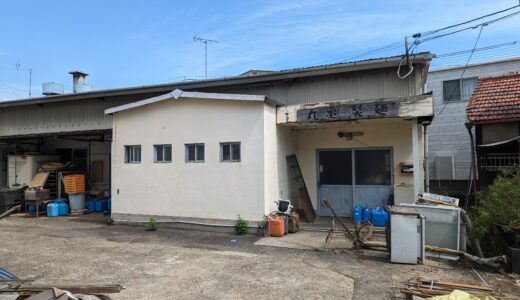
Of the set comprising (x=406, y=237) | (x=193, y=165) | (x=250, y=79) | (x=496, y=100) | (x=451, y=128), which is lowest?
(x=406, y=237)

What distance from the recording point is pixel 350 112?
9125mm

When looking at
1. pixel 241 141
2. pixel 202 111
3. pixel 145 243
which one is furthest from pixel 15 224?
pixel 241 141

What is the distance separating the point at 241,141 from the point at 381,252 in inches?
178

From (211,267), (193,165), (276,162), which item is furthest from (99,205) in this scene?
(211,267)

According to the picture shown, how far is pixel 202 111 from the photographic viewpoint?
10438mm

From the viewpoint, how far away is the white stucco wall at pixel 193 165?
31.7 feet

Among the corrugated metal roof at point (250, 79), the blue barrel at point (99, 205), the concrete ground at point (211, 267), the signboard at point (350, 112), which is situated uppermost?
the corrugated metal roof at point (250, 79)

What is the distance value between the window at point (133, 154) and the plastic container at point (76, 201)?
14.6 ft

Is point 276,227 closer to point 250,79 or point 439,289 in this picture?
point 439,289

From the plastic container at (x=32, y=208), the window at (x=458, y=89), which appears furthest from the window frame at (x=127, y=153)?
the window at (x=458, y=89)

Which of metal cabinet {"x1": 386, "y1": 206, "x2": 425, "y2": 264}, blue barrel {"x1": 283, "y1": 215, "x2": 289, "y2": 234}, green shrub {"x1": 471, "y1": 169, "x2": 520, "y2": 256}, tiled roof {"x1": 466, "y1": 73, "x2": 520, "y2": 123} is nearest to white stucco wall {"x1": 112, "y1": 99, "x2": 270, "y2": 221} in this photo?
blue barrel {"x1": 283, "y1": 215, "x2": 289, "y2": 234}

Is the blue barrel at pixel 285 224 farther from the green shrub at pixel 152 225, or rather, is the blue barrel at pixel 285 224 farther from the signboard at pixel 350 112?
the green shrub at pixel 152 225

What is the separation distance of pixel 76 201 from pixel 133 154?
188 inches

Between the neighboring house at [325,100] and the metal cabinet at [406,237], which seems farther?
the neighboring house at [325,100]
